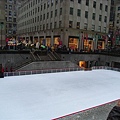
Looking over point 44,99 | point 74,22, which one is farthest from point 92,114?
point 74,22

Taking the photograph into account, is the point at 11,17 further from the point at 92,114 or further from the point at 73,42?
A: the point at 92,114

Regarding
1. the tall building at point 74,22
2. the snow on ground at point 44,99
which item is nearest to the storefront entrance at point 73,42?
the tall building at point 74,22

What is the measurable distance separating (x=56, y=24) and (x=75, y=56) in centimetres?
1310


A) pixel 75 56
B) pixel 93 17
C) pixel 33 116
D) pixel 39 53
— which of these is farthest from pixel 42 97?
pixel 93 17

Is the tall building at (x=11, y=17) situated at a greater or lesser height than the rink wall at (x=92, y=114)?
greater

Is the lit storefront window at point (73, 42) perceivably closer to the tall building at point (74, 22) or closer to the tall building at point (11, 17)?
the tall building at point (74, 22)

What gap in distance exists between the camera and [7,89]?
11.5 metres

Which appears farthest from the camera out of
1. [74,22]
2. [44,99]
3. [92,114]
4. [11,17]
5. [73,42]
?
[11,17]

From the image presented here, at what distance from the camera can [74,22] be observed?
37125 millimetres

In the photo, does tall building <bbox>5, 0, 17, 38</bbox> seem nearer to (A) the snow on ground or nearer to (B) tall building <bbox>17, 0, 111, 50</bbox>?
(B) tall building <bbox>17, 0, 111, 50</bbox>

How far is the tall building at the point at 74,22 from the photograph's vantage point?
1431 inches

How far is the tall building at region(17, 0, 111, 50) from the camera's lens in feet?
119

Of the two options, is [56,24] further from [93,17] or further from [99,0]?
[99,0]

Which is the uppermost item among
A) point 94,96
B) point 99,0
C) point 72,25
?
point 99,0
